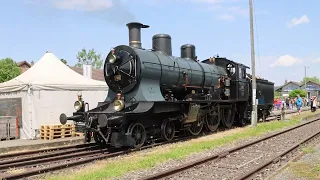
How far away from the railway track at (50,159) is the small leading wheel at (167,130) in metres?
0.35

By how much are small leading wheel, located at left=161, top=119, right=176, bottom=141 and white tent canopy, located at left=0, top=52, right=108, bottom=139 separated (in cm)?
515

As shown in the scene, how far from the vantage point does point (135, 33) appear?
13094 millimetres

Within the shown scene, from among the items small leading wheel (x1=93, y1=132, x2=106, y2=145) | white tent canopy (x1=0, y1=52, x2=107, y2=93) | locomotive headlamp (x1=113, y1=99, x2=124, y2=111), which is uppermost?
white tent canopy (x1=0, y1=52, x2=107, y2=93)

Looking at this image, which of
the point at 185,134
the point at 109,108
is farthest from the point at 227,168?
the point at 185,134

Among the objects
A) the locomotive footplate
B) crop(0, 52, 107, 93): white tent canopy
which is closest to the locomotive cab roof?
crop(0, 52, 107, 93): white tent canopy

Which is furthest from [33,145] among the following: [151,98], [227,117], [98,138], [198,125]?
[227,117]

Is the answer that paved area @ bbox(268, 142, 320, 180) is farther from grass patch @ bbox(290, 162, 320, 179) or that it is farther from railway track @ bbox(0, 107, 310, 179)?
railway track @ bbox(0, 107, 310, 179)

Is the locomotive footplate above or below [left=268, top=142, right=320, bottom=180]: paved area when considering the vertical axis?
above

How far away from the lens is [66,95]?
1593 centimetres

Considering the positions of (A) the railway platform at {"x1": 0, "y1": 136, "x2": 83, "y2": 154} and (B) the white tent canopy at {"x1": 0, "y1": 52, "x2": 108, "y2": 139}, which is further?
(B) the white tent canopy at {"x1": 0, "y1": 52, "x2": 108, "y2": 139}

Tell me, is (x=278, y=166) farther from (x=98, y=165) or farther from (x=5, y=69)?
(x=5, y=69)

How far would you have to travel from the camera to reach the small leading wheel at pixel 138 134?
11.1 meters

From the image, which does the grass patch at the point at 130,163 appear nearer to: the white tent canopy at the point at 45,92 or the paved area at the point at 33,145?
the paved area at the point at 33,145

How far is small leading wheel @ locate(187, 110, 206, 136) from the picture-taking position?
14.8 metres
